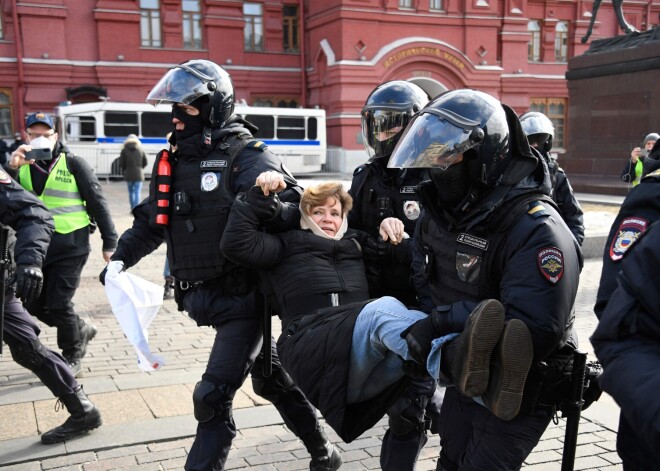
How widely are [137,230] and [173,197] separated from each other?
38 cm

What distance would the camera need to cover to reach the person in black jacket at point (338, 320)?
84.4 inches

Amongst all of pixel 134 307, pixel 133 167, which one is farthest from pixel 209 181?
pixel 133 167

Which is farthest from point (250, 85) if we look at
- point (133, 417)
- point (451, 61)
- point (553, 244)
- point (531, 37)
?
point (553, 244)

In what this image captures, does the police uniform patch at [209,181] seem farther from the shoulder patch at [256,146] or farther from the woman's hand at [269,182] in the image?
the woman's hand at [269,182]

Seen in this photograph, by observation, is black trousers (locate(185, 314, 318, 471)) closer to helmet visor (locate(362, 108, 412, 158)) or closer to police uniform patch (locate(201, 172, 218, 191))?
police uniform patch (locate(201, 172, 218, 191))

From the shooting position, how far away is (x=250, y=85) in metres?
30.4

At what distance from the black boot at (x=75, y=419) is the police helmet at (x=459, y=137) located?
8.91 feet

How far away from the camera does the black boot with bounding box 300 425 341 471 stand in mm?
3727

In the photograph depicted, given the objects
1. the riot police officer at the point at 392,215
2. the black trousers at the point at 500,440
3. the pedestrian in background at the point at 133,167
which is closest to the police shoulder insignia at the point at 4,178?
the riot police officer at the point at 392,215

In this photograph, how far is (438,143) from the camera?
8.11ft

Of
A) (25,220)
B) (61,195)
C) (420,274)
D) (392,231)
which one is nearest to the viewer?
(420,274)

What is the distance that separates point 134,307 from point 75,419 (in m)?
0.99

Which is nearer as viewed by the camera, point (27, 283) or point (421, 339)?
point (421, 339)

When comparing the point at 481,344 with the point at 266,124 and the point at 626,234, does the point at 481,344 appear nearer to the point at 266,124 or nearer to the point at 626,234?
the point at 626,234
